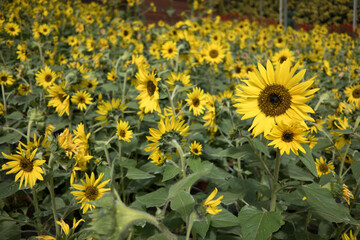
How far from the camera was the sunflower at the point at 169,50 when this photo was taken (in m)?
2.50

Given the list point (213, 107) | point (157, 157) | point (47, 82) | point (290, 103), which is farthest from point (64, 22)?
point (290, 103)

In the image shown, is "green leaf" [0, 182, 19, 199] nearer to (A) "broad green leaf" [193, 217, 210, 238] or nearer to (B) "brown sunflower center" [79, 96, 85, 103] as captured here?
(B) "brown sunflower center" [79, 96, 85, 103]

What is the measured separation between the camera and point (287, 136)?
1.11m

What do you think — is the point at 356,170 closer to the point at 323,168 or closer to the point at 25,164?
the point at 323,168

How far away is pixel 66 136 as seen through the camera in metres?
1.19

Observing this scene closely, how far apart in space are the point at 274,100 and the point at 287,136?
0.15 metres

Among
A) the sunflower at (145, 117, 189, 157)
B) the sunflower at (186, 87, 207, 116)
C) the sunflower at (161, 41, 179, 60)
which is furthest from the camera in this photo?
the sunflower at (161, 41, 179, 60)

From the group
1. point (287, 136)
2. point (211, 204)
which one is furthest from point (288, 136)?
point (211, 204)

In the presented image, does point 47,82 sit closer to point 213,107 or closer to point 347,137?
point 213,107

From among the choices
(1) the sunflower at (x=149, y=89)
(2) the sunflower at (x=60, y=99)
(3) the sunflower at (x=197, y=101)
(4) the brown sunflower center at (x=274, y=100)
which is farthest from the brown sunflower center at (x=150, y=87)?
(4) the brown sunflower center at (x=274, y=100)

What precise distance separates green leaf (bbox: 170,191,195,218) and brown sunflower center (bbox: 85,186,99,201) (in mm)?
361

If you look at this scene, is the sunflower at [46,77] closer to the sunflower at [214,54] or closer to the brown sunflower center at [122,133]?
the brown sunflower center at [122,133]

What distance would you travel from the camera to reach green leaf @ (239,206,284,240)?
41.2 inches

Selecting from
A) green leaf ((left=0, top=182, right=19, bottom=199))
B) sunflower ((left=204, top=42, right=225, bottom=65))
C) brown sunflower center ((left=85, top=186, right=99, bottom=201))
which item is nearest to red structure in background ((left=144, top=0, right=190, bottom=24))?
sunflower ((left=204, top=42, right=225, bottom=65))
